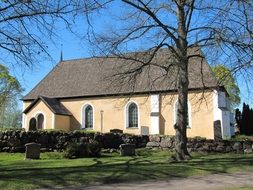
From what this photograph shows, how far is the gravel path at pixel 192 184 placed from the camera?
500 inches

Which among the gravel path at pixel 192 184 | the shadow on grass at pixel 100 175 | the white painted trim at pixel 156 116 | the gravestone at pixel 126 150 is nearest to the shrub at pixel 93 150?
the gravestone at pixel 126 150

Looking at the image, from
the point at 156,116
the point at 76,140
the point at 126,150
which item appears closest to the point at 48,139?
the point at 76,140

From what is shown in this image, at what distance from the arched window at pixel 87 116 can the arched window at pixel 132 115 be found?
14.4ft

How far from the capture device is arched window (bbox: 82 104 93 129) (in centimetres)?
4597

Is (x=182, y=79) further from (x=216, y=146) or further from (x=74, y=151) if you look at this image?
(x=216, y=146)

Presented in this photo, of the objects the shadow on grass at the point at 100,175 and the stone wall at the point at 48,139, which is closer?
the shadow on grass at the point at 100,175

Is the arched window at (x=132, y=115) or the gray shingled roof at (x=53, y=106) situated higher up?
the gray shingled roof at (x=53, y=106)

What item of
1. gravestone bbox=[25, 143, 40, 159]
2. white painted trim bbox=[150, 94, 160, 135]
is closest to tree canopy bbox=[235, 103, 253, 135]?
white painted trim bbox=[150, 94, 160, 135]

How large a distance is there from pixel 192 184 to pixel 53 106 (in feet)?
109

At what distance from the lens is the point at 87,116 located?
4644 cm

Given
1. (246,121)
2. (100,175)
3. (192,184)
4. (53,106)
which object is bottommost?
(192,184)

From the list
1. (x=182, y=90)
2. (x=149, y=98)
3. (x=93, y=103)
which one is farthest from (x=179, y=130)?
(x=93, y=103)

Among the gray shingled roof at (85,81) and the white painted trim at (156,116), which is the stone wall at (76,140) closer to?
the gray shingled roof at (85,81)

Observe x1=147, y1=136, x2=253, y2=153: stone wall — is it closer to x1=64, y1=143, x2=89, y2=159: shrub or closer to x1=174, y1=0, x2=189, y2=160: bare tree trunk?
x1=174, y1=0, x2=189, y2=160: bare tree trunk
